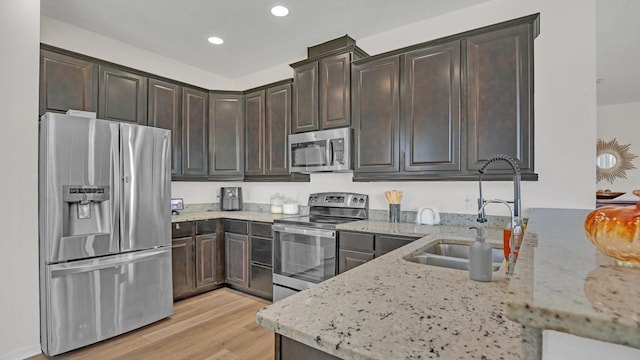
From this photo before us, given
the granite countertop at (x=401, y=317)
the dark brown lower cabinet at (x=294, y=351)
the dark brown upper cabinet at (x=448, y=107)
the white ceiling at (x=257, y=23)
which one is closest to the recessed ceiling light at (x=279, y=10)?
the white ceiling at (x=257, y=23)

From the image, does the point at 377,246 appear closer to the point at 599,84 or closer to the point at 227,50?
the point at 227,50

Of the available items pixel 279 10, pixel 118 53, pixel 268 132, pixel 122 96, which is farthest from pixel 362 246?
pixel 118 53

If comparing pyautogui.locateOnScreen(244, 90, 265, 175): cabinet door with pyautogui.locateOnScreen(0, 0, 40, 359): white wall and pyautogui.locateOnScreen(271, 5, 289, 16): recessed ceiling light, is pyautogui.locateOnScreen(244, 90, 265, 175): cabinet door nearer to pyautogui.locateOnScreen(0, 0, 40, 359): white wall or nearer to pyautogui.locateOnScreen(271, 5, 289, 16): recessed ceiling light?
pyautogui.locateOnScreen(271, 5, 289, 16): recessed ceiling light

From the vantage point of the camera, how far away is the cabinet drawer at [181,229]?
10.6 ft

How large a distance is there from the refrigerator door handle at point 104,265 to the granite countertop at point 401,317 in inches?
88.7

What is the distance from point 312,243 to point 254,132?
5.89 ft

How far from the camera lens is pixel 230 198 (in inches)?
165

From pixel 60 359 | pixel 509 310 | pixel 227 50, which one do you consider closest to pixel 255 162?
pixel 227 50

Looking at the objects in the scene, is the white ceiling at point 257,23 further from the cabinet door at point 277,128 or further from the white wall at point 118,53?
the cabinet door at point 277,128

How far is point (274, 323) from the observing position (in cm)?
83

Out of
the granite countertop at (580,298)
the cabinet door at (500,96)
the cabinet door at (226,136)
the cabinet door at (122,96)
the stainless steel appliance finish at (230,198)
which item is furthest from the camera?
the stainless steel appliance finish at (230,198)

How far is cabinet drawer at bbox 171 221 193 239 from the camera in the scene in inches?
127

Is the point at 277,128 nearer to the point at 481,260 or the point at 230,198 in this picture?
the point at 230,198

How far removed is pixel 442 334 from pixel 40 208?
9.82 feet
